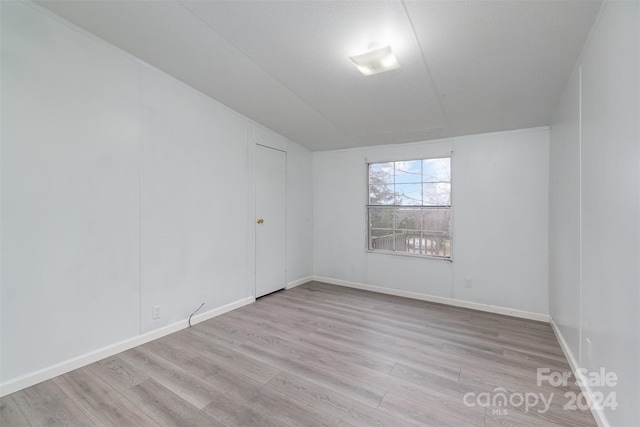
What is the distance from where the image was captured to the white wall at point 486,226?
3.24 metres

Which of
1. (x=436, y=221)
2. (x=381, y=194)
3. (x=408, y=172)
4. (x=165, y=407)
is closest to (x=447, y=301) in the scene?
(x=436, y=221)

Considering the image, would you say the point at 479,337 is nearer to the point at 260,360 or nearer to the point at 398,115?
the point at 260,360

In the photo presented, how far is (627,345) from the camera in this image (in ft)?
4.20

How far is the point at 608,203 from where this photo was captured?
1.50 metres

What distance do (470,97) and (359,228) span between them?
245 cm

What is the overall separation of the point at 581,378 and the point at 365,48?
9.59 feet

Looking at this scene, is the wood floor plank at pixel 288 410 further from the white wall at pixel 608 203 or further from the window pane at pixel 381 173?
the window pane at pixel 381 173

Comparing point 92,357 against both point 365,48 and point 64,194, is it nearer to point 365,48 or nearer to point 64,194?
point 64,194

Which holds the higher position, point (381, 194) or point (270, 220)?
point (381, 194)

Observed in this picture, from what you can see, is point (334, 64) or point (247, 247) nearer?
point (334, 64)

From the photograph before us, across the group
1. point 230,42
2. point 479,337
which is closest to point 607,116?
point 479,337

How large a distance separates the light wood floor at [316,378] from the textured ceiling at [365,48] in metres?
2.41

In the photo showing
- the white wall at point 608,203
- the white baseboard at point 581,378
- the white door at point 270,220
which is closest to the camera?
the white wall at point 608,203

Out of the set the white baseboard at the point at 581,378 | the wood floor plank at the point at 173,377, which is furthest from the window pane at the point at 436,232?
the wood floor plank at the point at 173,377
